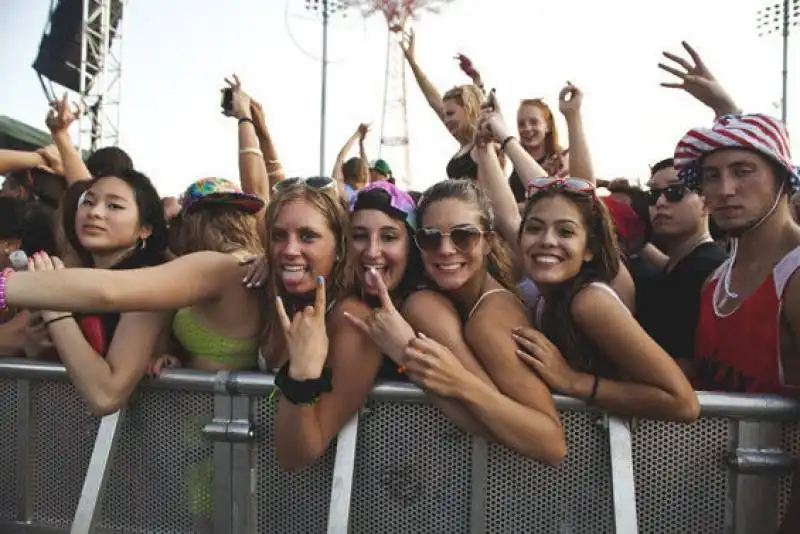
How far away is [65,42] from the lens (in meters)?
23.6

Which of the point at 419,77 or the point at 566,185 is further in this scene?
the point at 419,77

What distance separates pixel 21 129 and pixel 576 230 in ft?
41.3

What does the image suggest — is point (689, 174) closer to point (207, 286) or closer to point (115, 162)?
point (207, 286)

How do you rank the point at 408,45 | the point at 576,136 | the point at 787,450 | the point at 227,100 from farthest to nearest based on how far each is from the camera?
the point at 408,45, the point at 227,100, the point at 576,136, the point at 787,450

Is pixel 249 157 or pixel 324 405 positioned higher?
pixel 249 157

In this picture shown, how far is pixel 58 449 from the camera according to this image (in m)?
2.26

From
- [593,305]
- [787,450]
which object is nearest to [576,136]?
[593,305]

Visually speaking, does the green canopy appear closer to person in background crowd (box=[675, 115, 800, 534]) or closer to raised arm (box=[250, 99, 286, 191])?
raised arm (box=[250, 99, 286, 191])

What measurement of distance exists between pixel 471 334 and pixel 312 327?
0.56m

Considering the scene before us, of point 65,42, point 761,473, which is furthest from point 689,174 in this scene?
point 65,42

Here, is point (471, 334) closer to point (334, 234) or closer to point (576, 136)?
point (334, 234)

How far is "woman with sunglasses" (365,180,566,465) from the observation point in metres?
1.89

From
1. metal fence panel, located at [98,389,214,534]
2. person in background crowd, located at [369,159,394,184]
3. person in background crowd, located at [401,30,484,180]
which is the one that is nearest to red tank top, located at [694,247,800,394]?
metal fence panel, located at [98,389,214,534]

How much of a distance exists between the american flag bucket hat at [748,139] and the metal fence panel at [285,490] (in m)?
1.84
